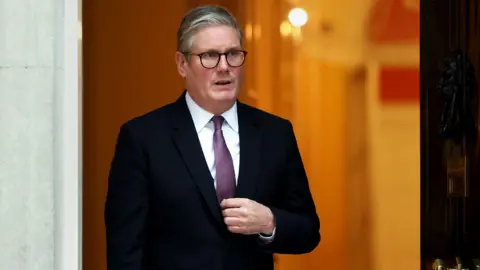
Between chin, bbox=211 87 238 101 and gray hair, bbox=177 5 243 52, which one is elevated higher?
gray hair, bbox=177 5 243 52

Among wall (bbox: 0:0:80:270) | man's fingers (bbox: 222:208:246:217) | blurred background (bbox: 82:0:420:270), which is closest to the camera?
man's fingers (bbox: 222:208:246:217)

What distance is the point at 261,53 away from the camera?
329 cm

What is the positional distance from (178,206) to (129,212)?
141 millimetres

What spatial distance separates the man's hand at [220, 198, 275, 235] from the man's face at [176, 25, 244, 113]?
31 centimetres

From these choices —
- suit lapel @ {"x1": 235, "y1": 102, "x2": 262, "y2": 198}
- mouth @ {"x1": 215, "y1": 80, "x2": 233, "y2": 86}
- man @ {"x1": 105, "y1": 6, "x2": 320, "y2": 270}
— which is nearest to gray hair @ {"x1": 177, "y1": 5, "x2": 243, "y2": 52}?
man @ {"x1": 105, "y1": 6, "x2": 320, "y2": 270}

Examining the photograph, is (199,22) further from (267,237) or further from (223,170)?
(267,237)

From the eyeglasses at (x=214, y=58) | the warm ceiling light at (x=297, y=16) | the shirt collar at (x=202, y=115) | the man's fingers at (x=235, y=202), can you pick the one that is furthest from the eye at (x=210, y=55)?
the warm ceiling light at (x=297, y=16)

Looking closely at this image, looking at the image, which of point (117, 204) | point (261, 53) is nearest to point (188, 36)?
point (117, 204)

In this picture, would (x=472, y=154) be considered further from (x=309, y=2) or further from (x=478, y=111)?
(x=309, y=2)

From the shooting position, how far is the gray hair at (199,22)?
98.0 inches

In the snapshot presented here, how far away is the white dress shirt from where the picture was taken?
2549 mm

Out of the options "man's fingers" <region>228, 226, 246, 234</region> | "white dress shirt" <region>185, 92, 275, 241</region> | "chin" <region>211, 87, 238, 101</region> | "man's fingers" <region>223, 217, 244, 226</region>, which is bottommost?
"man's fingers" <region>228, 226, 246, 234</region>

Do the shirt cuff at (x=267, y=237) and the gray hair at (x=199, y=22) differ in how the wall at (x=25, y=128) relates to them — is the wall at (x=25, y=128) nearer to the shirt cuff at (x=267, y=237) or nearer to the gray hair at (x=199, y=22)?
the gray hair at (x=199, y=22)

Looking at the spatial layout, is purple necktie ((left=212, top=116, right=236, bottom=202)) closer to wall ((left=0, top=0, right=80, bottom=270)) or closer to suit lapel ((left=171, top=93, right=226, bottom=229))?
suit lapel ((left=171, top=93, right=226, bottom=229))
